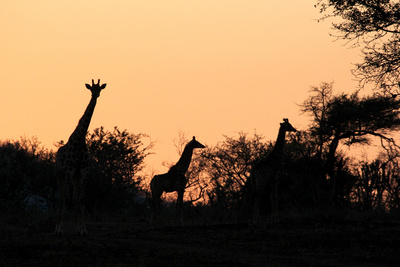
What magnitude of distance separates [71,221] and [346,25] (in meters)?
12.9

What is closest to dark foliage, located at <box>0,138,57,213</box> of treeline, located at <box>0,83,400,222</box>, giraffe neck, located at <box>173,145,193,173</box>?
treeline, located at <box>0,83,400,222</box>

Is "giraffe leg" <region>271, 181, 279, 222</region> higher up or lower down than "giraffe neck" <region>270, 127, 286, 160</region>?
lower down

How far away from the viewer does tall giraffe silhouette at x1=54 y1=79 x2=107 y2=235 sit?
64.3 feet

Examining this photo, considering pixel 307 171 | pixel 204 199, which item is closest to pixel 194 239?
pixel 307 171

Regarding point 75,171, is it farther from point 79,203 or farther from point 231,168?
point 231,168

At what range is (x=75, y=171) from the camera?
19656mm

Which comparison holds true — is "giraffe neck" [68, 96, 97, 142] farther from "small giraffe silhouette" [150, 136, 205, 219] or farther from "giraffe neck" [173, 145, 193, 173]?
"giraffe neck" [173, 145, 193, 173]

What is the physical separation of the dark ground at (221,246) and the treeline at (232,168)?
334 inches

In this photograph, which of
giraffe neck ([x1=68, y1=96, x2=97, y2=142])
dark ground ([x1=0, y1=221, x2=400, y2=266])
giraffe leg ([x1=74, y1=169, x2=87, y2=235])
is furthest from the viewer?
giraffe neck ([x1=68, y1=96, x2=97, y2=142])

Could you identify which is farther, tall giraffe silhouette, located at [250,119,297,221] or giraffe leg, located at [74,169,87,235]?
tall giraffe silhouette, located at [250,119,297,221]

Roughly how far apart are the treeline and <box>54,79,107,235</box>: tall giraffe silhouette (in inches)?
432

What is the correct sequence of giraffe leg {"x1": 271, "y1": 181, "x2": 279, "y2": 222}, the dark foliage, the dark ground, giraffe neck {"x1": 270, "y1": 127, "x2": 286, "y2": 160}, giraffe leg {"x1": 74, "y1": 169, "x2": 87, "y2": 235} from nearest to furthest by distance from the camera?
the dark ground, giraffe leg {"x1": 74, "y1": 169, "x2": 87, "y2": 235}, giraffe leg {"x1": 271, "y1": 181, "x2": 279, "y2": 222}, giraffe neck {"x1": 270, "y1": 127, "x2": 286, "y2": 160}, the dark foliage

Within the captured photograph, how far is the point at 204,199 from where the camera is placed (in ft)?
134

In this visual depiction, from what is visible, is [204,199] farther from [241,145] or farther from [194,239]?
[194,239]
